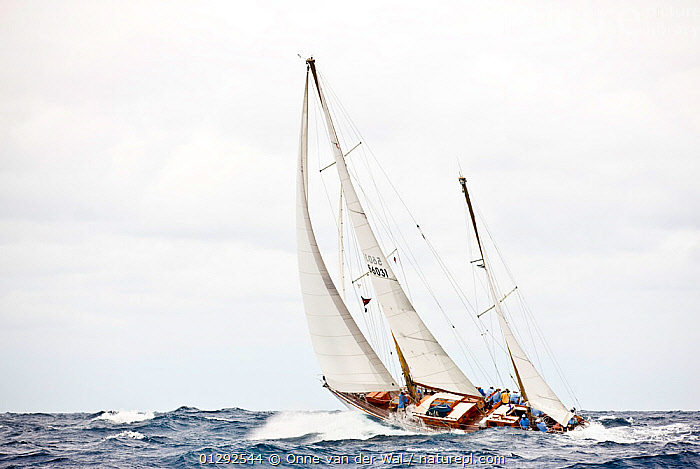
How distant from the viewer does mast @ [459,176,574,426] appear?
25.8 meters

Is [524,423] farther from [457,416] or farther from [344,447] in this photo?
[344,447]

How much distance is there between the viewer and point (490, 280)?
26156mm

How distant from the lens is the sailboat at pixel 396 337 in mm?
26312

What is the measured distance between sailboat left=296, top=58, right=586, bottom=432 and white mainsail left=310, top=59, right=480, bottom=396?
0.04 meters

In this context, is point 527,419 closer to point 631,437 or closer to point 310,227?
point 631,437

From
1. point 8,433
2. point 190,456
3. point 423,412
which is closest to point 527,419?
point 423,412

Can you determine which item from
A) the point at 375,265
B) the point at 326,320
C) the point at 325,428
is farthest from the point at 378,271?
the point at 325,428

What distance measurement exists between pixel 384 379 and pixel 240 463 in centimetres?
789

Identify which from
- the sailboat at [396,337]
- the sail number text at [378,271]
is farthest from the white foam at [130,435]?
the sail number text at [378,271]

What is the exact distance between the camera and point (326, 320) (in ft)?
87.5

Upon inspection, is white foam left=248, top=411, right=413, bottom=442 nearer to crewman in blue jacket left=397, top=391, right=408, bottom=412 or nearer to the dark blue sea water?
the dark blue sea water

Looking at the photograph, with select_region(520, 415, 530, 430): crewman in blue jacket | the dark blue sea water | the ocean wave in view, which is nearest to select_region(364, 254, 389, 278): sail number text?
the dark blue sea water

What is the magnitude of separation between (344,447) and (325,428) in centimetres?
527

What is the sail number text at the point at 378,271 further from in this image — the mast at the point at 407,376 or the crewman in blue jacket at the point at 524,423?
the crewman in blue jacket at the point at 524,423
